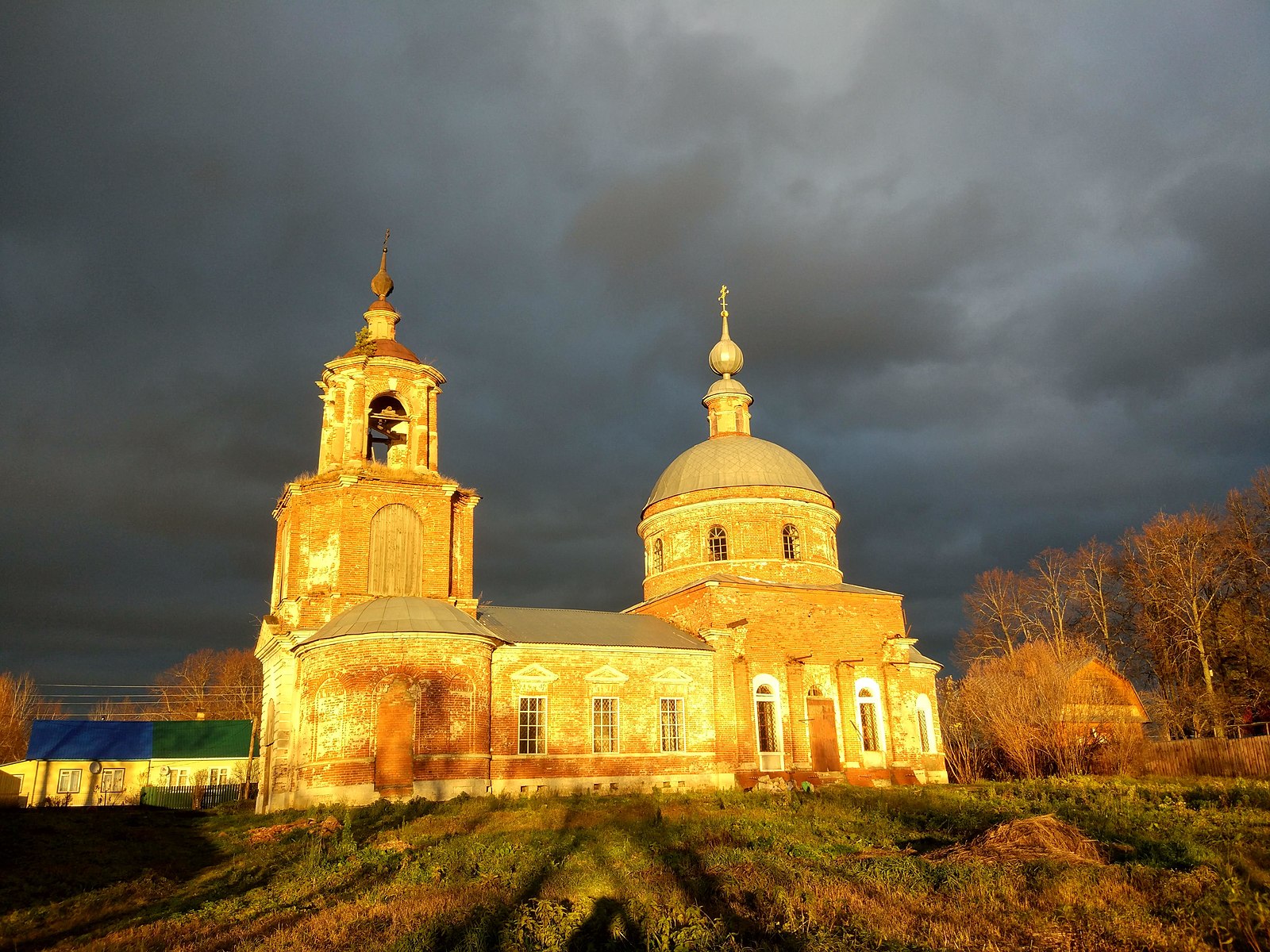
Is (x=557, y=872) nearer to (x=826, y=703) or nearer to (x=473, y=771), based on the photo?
(x=473, y=771)

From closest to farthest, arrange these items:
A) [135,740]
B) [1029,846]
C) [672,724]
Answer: [1029,846] → [672,724] → [135,740]

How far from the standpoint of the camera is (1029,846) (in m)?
13.2

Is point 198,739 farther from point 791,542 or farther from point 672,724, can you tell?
point 791,542

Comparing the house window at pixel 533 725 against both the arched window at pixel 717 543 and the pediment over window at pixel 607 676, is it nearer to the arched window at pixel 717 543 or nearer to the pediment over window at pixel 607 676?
the pediment over window at pixel 607 676

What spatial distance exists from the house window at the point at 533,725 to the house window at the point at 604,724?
1.49 metres

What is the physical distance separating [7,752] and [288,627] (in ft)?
129

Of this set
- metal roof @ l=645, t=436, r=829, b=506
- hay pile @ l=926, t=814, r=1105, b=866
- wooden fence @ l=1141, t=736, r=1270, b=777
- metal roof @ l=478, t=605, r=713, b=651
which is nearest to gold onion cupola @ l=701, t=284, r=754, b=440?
metal roof @ l=645, t=436, r=829, b=506

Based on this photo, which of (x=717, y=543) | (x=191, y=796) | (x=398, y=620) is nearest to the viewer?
(x=398, y=620)

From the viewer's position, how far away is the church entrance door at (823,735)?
29.7 metres

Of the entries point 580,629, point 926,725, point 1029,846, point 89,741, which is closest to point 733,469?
point 580,629

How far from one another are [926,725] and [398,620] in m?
18.5

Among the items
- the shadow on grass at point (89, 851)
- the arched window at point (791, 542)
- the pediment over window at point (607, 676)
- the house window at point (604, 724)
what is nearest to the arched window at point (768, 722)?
the pediment over window at point (607, 676)

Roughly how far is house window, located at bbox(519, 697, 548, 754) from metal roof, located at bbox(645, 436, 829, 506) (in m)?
11.7

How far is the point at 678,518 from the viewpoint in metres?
35.8
